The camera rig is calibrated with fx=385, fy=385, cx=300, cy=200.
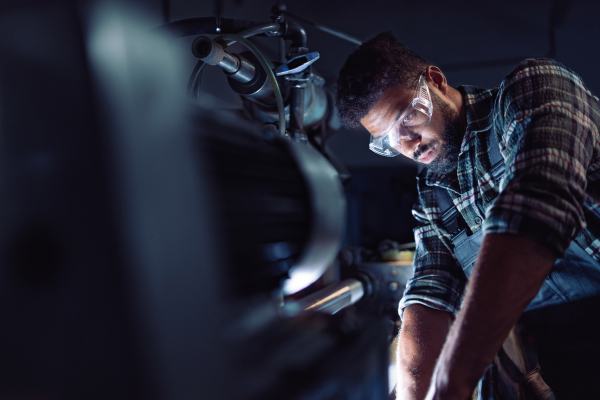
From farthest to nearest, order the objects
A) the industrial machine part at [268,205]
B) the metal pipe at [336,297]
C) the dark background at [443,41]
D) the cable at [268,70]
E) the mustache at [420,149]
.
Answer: the dark background at [443,41]
the metal pipe at [336,297]
the mustache at [420,149]
the cable at [268,70]
the industrial machine part at [268,205]

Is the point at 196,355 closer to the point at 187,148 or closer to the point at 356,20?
the point at 187,148

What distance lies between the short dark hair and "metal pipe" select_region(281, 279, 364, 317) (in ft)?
1.89

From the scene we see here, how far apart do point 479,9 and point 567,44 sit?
473 mm

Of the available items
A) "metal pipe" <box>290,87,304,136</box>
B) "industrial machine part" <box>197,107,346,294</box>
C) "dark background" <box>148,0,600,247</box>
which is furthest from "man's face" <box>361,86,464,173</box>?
"dark background" <box>148,0,600,247</box>

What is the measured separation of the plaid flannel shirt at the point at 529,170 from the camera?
572 millimetres

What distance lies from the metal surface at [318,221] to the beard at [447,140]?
70 cm

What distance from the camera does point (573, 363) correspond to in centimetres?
99

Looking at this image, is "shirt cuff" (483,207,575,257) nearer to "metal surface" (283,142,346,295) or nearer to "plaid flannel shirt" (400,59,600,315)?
"plaid flannel shirt" (400,59,600,315)

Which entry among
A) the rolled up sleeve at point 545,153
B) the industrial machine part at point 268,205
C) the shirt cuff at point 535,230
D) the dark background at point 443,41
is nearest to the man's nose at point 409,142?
the rolled up sleeve at point 545,153

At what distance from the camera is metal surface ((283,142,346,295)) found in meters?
0.44

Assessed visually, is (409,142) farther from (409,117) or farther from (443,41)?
(443,41)

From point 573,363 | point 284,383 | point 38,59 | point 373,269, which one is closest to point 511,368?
point 573,363

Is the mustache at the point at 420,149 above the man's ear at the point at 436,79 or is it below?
below

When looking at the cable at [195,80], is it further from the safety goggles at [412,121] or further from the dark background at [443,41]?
the dark background at [443,41]
